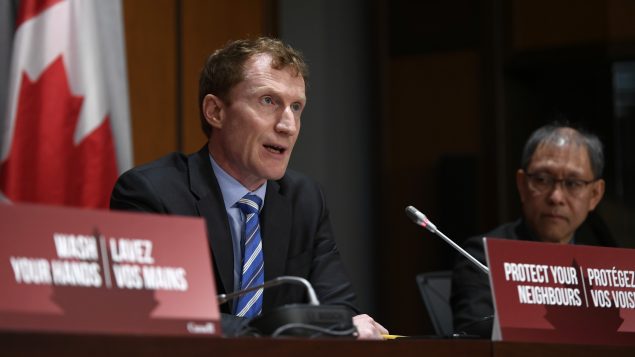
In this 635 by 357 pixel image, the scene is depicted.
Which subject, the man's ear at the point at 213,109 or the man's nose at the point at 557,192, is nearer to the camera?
the man's ear at the point at 213,109

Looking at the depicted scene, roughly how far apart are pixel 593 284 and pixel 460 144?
115 inches

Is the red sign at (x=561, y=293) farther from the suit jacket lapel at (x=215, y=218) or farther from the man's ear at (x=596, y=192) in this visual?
the man's ear at (x=596, y=192)

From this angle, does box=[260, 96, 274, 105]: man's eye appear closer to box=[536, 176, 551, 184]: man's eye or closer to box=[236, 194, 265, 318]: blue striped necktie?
box=[236, 194, 265, 318]: blue striped necktie

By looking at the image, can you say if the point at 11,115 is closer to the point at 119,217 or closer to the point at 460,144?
the point at 119,217

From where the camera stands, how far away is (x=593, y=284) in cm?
176

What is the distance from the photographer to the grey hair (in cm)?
308

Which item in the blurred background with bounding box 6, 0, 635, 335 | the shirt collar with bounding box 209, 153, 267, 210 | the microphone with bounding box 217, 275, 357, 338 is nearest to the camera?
the microphone with bounding box 217, 275, 357, 338

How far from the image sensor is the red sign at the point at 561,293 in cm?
162

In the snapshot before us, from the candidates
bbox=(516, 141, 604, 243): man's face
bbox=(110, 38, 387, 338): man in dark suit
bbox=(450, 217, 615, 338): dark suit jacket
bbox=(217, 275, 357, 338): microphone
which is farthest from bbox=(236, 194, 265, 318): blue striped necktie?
bbox=(516, 141, 604, 243): man's face

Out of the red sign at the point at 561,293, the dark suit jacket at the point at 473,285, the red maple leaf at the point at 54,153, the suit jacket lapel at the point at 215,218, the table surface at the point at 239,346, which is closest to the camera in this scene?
the table surface at the point at 239,346

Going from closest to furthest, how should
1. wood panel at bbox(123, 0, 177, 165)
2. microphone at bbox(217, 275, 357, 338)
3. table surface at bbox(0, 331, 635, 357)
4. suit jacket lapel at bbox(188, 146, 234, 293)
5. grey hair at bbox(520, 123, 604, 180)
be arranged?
1. table surface at bbox(0, 331, 635, 357)
2. microphone at bbox(217, 275, 357, 338)
3. suit jacket lapel at bbox(188, 146, 234, 293)
4. grey hair at bbox(520, 123, 604, 180)
5. wood panel at bbox(123, 0, 177, 165)

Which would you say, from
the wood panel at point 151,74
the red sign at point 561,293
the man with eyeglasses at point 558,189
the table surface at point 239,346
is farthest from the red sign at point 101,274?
the wood panel at point 151,74

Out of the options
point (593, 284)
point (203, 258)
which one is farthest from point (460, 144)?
point (203, 258)

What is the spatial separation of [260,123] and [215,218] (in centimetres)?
29
